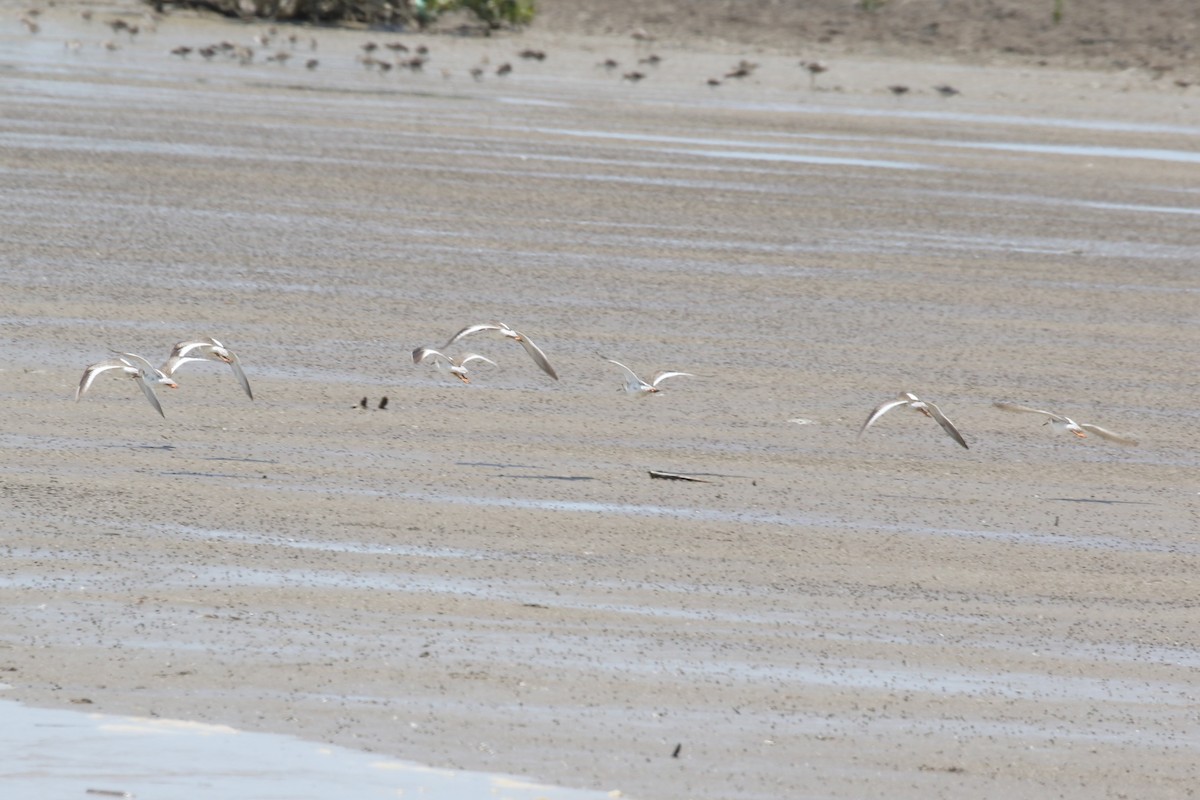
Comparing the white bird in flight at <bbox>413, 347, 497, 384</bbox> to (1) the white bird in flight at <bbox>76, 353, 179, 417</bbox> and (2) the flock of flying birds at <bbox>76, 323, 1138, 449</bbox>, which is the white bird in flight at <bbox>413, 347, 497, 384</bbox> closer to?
(2) the flock of flying birds at <bbox>76, 323, 1138, 449</bbox>

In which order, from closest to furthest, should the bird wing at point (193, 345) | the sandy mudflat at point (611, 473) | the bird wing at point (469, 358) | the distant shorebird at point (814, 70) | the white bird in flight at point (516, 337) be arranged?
the sandy mudflat at point (611, 473) < the bird wing at point (193, 345) < the white bird in flight at point (516, 337) < the bird wing at point (469, 358) < the distant shorebird at point (814, 70)

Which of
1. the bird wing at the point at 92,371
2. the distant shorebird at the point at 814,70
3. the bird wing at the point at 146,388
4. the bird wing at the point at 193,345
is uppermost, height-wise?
the bird wing at the point at 193,345

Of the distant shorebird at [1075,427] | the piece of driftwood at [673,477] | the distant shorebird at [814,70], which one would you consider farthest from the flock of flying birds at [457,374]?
the distant shorebird at [814,70]

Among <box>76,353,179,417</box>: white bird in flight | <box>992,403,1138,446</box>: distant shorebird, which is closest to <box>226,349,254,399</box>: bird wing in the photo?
<box>76,353,179,417</box>: white bird in flight

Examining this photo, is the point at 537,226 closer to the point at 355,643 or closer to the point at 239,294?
the point at 239,294

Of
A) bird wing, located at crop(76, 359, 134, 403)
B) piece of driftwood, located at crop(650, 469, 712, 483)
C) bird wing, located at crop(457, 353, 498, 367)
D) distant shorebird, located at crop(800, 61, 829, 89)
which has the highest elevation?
bird wing, located at crop(76, 359, 134, 403)

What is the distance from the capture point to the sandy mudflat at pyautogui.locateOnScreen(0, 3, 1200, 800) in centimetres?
556

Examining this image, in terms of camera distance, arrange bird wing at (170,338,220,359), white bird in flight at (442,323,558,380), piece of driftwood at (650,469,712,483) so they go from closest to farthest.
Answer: bird wing at (170,338,220,359) → piece of driftwood at (650,469,712,483) → white bird in flight at (442,323,558,380)

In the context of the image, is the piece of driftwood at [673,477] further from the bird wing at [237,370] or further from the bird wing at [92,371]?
the bird wing at [92,371]

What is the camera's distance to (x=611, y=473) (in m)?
8.16

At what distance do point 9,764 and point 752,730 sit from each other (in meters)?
1.79

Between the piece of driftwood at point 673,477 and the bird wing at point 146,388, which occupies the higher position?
the bird wing at point 146,388

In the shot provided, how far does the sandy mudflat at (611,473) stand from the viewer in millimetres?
5562

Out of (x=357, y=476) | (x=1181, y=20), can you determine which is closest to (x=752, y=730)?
(x=357, y=476)
